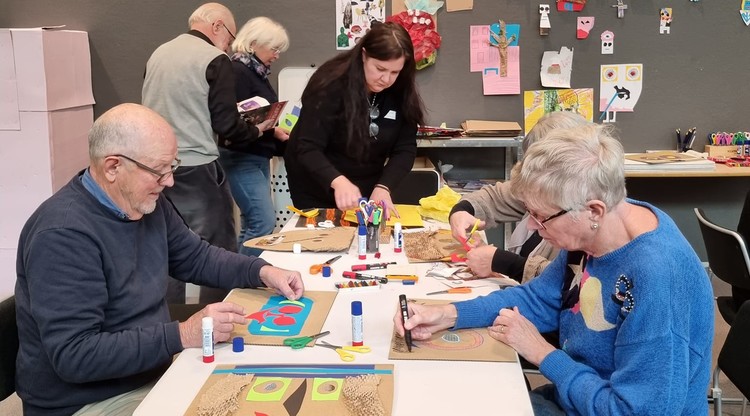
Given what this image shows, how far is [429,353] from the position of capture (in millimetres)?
1547

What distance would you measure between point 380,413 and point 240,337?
468 mm

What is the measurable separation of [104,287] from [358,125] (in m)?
1.44

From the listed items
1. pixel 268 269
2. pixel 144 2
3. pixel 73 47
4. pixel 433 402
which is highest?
pixel 144 2

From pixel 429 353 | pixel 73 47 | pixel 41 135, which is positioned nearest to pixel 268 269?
pixel 429 353

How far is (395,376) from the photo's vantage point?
4.71ft

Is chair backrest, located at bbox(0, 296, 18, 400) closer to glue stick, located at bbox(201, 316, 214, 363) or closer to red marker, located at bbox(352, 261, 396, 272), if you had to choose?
Answer: glue stick, located at bbox(201, 316, 214, 363)

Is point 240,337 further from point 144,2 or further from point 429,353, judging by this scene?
point 144,2

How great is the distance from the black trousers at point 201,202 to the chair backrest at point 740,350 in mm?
2470

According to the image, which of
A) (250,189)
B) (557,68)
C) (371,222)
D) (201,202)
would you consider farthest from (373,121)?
→ (557,68)

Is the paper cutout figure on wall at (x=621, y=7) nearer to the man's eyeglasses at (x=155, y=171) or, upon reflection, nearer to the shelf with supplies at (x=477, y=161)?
the shelf with supplies at (x=477, y=161)

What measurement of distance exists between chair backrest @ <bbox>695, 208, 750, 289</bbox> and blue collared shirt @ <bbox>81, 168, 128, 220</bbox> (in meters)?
2.12

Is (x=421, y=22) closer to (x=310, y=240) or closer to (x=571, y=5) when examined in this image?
(x=571, y=5)

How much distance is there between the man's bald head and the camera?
166 cm

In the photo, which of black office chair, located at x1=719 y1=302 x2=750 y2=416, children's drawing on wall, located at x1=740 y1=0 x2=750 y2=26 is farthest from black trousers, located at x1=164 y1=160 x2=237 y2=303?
children's drawing on wall, located at x1=740 y1=0 x2=750 y2=26
